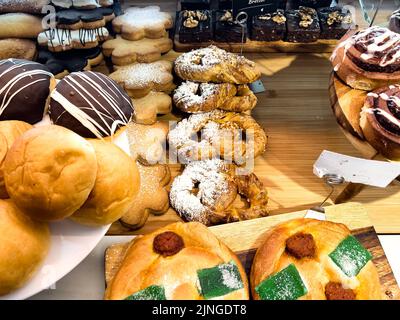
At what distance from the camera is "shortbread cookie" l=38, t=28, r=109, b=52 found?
1996 mm

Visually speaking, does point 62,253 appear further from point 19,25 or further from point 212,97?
point 19,25

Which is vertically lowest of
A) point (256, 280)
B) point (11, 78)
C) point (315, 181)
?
point (315, 181)

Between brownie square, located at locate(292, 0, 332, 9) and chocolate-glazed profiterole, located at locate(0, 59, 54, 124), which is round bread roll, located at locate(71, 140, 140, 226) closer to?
chocolate-glazed profiterole, located at locate(0, 59, 54, 124)

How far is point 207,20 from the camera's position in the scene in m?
2.26

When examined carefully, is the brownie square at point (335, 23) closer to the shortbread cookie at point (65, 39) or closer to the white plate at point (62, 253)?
the shortbread cookie at point (65, 39)

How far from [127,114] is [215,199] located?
1.59 feet

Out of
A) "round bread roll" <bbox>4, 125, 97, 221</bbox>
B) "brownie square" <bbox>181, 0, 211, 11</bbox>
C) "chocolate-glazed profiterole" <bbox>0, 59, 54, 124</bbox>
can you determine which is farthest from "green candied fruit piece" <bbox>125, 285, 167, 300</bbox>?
"brownie square" <bbox>181, 0, 211, 11</bbox>

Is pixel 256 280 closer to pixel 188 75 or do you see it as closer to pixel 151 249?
pixel 151 249

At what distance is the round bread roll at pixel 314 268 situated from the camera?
115 centimetres

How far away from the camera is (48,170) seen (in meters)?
0.93

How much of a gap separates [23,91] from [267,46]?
1.50 metres

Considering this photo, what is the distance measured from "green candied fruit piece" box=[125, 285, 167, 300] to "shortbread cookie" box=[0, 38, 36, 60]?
142cm
